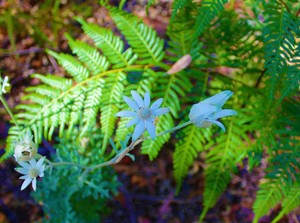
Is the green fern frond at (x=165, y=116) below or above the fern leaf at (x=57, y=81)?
below

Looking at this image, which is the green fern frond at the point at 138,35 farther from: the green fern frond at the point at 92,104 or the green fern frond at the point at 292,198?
the green fern frond at the point at 292,198

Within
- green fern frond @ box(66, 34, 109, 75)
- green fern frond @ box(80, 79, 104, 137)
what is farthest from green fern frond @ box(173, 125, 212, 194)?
green fern frond @ box(66, 34, 109, 75)

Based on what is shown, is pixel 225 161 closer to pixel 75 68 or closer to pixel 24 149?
pixel 75 68

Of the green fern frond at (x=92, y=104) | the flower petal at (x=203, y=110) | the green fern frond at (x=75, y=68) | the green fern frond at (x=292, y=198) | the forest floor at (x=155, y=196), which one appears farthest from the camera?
the forest floor at (x=155, y=196)

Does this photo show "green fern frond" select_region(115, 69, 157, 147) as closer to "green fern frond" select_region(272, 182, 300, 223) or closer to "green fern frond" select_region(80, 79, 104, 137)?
"green fern frond" select_region(80, 79, 104, 137)

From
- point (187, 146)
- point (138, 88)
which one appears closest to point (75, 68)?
point (138, 88)

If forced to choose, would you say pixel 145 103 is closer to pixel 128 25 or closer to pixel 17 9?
pixel 128 25

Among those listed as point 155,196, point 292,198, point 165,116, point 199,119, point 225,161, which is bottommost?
point 155,196

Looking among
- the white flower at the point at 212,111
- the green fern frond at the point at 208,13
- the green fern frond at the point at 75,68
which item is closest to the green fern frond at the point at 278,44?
the green fern frond at the point at 208,13

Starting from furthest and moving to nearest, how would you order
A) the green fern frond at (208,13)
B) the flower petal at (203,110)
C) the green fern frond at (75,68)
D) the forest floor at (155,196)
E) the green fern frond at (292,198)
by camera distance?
the forest floor at (155,196) → the green fern frond at (75,68) → the green fern frond at (292,198) → the green fern frond at (208,13) → the flower petal at (203,110)

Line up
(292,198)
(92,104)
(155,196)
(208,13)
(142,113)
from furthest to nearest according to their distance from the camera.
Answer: (155,196), (92,104), (292,198), (208,13), (142,113)
